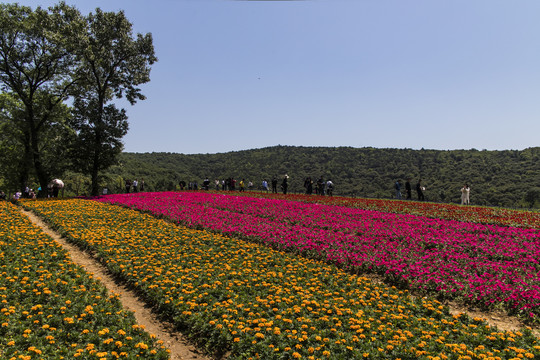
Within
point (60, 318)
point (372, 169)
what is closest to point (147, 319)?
point (60, 318)

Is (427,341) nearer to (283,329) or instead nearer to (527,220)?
(283,329)

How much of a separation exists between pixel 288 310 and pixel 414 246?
721 centimetres

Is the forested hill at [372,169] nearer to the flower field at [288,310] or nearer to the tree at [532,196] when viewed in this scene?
the tree at [532,196]

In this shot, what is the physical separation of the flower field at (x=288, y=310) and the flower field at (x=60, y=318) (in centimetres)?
101

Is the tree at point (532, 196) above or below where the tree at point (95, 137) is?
below

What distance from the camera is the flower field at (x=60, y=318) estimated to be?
5098mm

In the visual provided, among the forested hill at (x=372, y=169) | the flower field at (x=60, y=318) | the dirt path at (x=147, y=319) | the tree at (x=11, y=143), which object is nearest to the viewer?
the flower field at (x=60, y=318)

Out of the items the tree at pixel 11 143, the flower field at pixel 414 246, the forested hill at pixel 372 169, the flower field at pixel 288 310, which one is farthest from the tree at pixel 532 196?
the tree at pixel 11 143

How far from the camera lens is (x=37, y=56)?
1145 inches

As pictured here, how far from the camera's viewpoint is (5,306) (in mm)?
6332

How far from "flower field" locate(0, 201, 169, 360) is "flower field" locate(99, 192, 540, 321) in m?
6.44

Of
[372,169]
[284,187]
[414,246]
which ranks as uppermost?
[372,169]

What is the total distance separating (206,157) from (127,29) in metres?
114

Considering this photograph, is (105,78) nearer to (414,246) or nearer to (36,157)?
(36,157)
